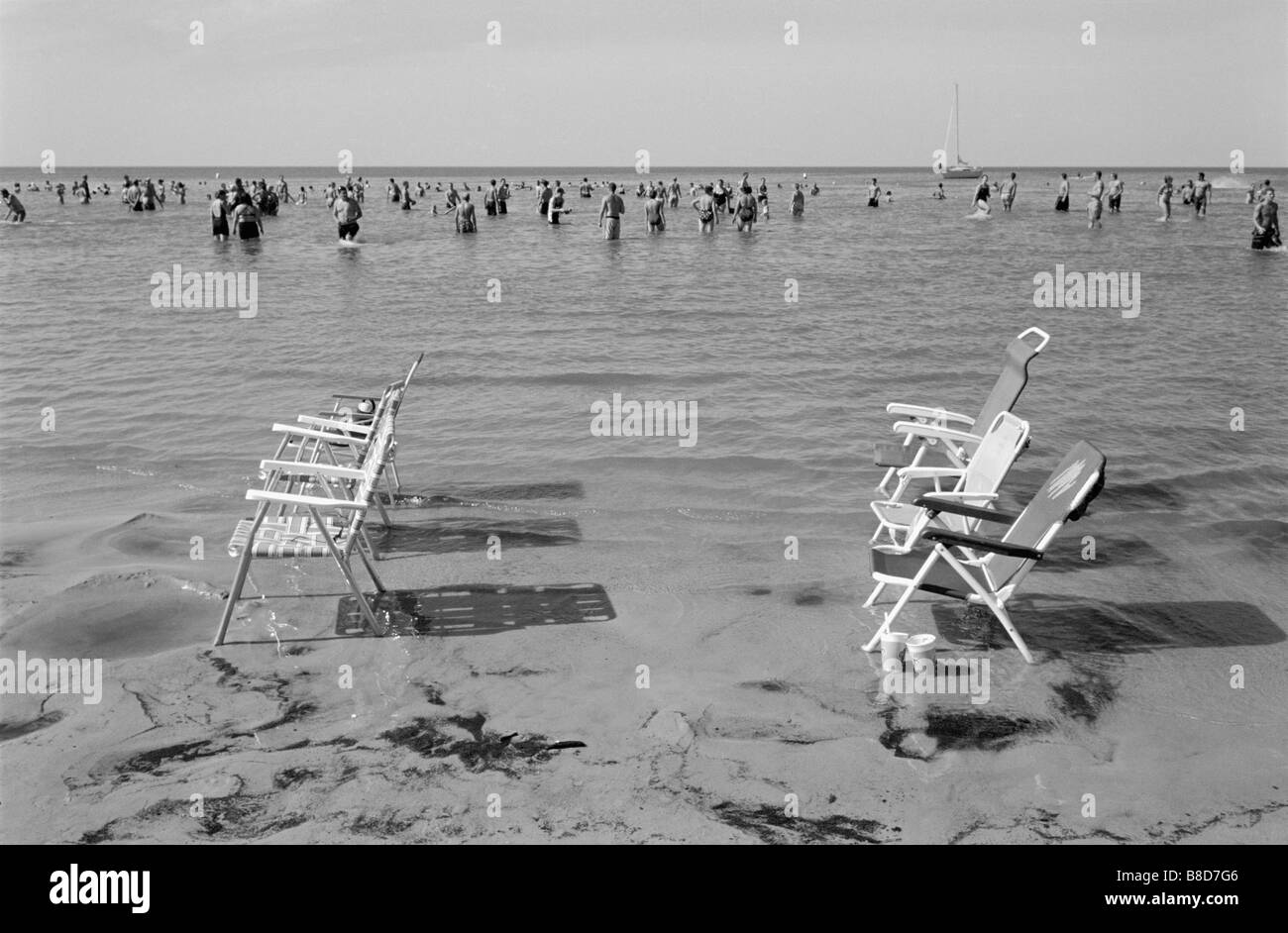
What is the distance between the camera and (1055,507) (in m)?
5.13

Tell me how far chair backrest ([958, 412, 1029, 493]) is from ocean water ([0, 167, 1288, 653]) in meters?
0.66

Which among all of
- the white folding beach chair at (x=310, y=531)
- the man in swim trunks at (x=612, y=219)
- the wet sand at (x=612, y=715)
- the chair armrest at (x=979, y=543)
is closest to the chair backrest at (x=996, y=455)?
the wet sand at (x=612, y=715)

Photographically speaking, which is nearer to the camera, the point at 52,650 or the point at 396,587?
the point at 52,650

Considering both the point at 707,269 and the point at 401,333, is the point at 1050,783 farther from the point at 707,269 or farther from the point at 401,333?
the point at 707,269

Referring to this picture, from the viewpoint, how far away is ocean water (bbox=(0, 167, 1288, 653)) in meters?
6.98

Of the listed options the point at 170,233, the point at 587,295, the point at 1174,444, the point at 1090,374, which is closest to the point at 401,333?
the point at 587,295

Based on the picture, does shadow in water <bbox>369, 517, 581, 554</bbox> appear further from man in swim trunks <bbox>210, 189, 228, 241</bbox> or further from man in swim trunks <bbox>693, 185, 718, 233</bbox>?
man in swim trunks <bbox>693, 185, 718, 233</bbox>

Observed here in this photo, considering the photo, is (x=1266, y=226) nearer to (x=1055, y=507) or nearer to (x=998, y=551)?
(x=1055, y=507)

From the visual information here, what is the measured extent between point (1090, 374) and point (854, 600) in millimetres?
7185

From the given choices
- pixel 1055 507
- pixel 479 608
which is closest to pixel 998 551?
pixel 1055 507

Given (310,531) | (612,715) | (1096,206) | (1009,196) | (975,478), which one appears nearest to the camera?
(612,715)

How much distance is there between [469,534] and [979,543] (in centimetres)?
318

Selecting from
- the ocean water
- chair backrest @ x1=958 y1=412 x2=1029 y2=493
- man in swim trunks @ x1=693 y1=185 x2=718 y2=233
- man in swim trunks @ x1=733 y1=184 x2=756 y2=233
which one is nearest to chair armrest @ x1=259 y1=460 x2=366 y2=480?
the ocean water

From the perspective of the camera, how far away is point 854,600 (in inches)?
231
